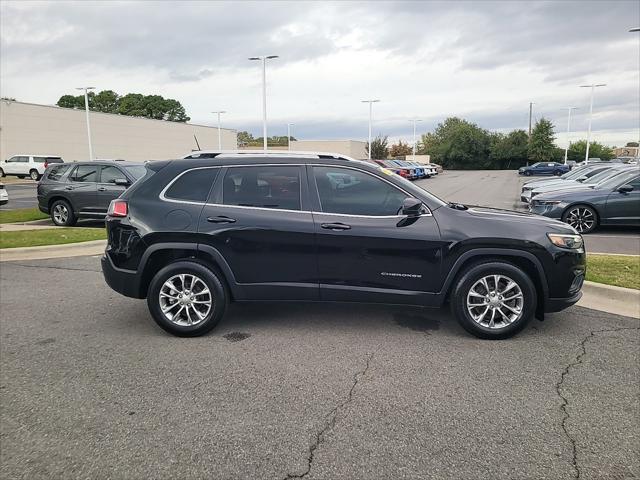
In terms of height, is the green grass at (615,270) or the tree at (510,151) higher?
the tree at (510,151)

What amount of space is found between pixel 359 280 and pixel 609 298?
10.9 feet

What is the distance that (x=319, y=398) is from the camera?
349 centimetres

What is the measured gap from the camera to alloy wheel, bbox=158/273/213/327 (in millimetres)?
4676

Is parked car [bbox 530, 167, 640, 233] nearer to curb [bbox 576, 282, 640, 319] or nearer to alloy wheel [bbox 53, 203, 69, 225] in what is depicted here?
curb [bbox 576, 282, 640, 319]

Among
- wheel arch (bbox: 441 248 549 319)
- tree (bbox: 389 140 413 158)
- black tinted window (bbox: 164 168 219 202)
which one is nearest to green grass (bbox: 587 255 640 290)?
wheel arch (bbox: 441 248 549 319)

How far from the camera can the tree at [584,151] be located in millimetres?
77875

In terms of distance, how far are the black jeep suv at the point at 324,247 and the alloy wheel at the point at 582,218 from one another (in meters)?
7.15

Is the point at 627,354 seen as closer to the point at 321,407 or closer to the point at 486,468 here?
the point at 486,468

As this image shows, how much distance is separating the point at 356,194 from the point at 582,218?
848cm

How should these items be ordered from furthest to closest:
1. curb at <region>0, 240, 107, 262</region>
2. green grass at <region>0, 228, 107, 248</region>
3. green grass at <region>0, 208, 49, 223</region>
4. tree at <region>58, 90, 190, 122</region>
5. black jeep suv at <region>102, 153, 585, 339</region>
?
tree at <region>58, 90, 190, 122</region>, green grass at <region>0, 208, 49, 223</region>, green grass at <region>0, 228, 107, 248</region>, curb at <region>0, 240, 107, 262</region>, black jeep suv at <region>102, 153, 585, 339</region>

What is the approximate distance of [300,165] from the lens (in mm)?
4754

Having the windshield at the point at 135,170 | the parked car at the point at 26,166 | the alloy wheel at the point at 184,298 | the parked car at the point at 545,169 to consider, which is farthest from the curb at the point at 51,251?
the parked car at the point at 545,169

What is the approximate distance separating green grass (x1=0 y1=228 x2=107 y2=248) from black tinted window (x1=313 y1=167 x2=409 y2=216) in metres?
6.73

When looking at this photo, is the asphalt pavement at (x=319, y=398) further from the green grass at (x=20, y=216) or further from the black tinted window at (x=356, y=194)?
the green grass at (x=20, y=216)
